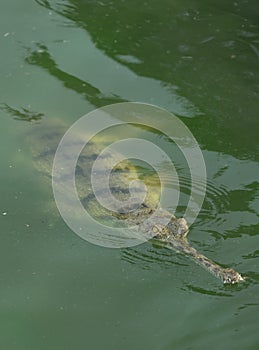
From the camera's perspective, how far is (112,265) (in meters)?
4.66

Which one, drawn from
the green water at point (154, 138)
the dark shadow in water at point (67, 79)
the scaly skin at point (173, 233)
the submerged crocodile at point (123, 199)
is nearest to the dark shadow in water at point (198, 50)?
the green water at point (154, 138)

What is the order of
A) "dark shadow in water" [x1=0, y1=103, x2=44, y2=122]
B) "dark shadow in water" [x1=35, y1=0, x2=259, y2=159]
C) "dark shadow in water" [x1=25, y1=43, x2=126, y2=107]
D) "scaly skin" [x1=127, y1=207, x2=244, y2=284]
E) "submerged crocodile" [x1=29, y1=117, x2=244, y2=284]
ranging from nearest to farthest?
"scaly skin" [x1=127, y1=207, x2=244, y2=284]
"submerged crocodile" [x1=29, y1=117, x2=244, y2=284]
"dark shadow in water" [x1=35, y1=0, x2=259, y2=159]
"dark shadow in water" [x1=0, y1=103, x2=44, y2=122]
"dark shadow in water" [x1=25, y1=43, x2=126, y2=107]

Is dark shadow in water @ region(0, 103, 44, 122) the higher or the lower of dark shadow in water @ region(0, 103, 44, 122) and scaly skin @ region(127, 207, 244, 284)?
the lower

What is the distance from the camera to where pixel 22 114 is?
240 inches

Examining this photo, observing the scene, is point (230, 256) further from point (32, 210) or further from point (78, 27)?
point (78, 27)

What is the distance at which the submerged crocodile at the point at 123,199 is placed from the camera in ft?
15.1

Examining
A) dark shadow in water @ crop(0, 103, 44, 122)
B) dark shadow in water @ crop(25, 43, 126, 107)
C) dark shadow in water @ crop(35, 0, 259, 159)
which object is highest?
dark shadow in water @ crop(35, 0, 259, 159)

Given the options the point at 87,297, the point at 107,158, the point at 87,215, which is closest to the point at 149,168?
the point at 107,158

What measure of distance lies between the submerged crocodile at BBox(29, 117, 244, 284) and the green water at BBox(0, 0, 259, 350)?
90mm

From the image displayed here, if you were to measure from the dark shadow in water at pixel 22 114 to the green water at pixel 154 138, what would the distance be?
0.02 m

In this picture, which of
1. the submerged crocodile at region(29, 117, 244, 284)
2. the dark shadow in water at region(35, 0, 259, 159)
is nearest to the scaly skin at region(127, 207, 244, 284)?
the submerged crocodile at region(29, 117, 244, 284)

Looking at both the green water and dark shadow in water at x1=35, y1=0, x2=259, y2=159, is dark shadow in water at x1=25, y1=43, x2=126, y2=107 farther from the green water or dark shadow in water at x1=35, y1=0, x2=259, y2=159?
dark shadow in water at x1=35, y1=0, x2=259, y2=159

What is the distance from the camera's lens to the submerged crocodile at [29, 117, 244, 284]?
182 inches

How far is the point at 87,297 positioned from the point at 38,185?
4.38 ft
